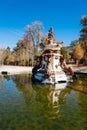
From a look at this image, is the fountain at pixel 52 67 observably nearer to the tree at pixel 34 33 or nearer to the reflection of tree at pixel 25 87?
the reflection of tree at pixel 25 87

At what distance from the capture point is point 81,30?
91.9 meters

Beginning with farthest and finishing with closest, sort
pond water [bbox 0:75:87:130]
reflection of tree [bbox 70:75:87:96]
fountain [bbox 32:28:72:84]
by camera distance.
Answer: fountain [bbox 32:28:72:84], reflection of tree [bbox 70:75:87:96], pond water [bbox 0:75:87:130]

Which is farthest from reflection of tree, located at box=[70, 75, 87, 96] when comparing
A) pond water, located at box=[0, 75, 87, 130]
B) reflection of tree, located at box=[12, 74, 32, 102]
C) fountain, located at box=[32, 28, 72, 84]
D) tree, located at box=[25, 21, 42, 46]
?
tree, located at box=[25, 21, 42, 46]

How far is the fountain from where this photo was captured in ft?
136

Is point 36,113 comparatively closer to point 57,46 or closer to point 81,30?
point 57,46

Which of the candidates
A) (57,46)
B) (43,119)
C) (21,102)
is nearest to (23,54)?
(57,46)

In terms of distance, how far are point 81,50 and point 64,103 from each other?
7042 centimetres

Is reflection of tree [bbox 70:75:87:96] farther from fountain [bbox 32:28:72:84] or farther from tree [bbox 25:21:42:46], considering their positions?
tree [bbox 25:21:42:46]

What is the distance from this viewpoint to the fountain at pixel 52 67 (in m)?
41.6

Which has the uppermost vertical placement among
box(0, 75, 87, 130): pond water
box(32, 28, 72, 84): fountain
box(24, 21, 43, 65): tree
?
box(24, 21, 43, 65): tree

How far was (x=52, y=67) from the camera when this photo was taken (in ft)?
145

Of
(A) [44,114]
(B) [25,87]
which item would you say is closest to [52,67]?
(B) [25,87]

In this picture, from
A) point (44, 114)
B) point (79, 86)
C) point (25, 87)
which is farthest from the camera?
point (79, 86)

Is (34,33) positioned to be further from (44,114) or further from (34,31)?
(44,114)
